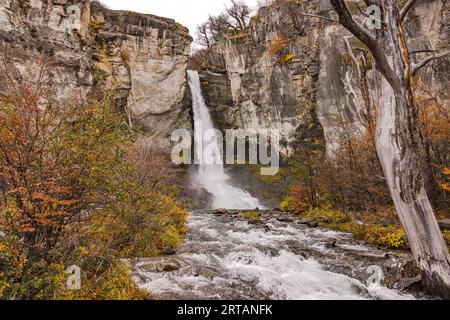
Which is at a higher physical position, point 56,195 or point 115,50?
point 115,50

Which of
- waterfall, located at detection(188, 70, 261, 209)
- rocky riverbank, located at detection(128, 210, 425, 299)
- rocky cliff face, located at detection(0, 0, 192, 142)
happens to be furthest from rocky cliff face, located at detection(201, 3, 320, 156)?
rocky riverbank, located at detection(128, 210, 425, 299)

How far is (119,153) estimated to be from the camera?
5812 millimetres

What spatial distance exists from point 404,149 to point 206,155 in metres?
26.8

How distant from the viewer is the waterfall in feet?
92.9

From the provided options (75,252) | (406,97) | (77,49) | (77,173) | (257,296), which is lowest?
(257,296)

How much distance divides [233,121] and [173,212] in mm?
22223

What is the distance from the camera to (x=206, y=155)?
101ft

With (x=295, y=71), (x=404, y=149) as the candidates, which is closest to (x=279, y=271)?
(x=404, y=149)

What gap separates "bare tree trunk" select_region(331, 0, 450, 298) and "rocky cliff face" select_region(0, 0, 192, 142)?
1997 cm

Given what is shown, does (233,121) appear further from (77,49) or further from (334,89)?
(77,49)

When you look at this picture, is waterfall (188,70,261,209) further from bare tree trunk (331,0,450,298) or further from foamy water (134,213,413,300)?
bare tree trunk (331,0,450,298)

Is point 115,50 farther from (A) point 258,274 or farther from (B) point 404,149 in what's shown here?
(B) point 404,149

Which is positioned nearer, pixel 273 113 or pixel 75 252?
pixel 75 252

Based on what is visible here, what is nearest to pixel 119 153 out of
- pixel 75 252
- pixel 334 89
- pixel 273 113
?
pixel 75 252
